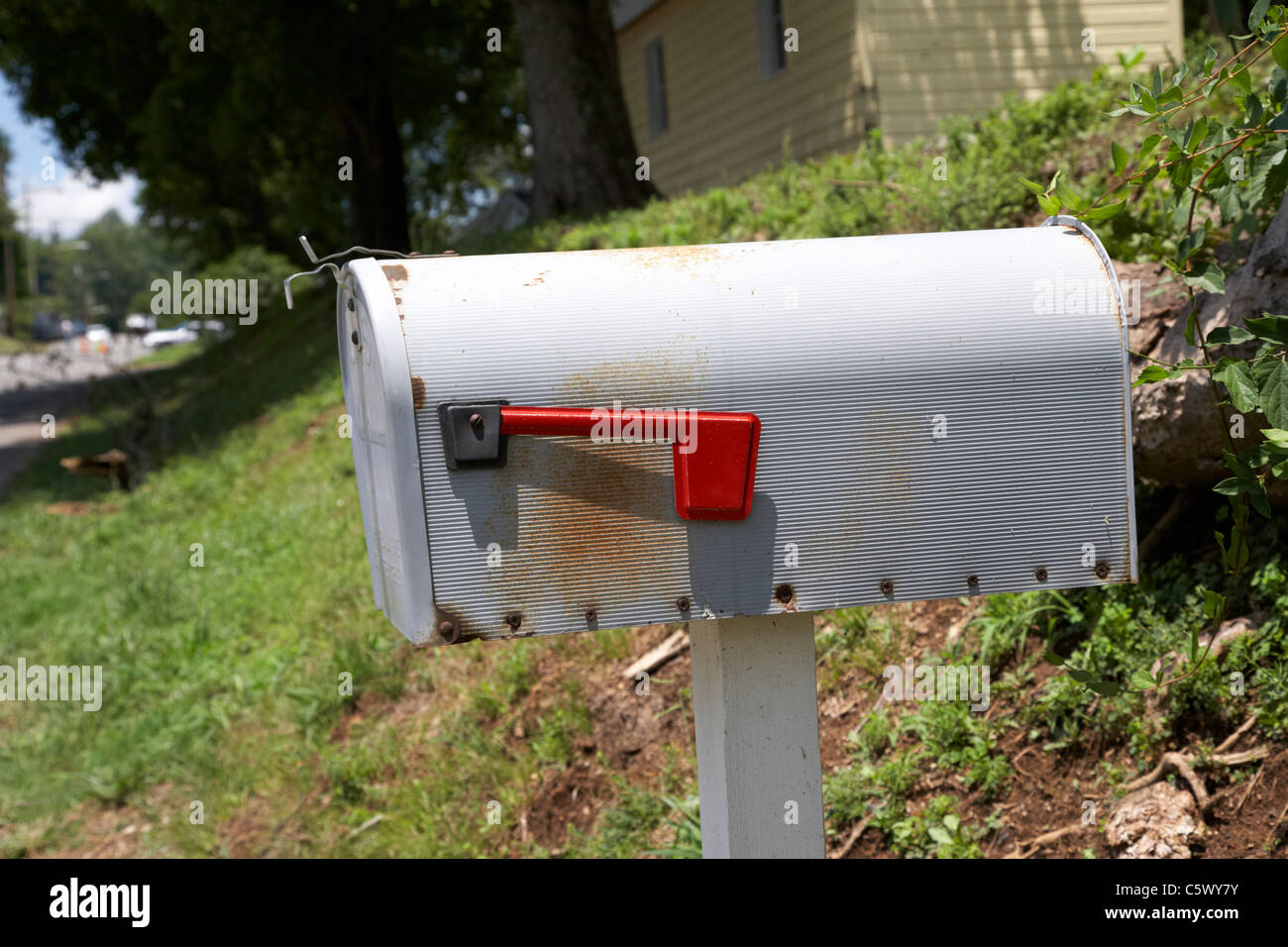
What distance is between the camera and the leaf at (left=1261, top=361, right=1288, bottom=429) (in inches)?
82.7

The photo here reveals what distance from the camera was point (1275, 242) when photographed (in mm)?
2887

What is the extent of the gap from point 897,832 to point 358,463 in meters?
1.81

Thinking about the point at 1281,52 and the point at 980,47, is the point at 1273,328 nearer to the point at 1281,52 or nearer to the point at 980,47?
the point at 1281,52

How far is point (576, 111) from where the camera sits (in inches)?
452

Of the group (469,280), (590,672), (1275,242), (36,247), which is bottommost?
(590,672)

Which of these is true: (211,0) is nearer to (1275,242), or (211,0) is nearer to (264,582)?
(264,582)

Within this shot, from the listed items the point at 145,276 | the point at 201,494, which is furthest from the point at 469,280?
the point at 145,276

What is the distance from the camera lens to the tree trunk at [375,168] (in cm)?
1585

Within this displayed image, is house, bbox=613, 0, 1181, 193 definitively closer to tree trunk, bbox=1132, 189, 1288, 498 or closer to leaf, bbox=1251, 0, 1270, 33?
tree trunk, bbox=1132, 189, 1288, 498

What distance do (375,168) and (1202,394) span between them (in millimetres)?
14604

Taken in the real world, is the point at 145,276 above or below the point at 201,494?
above

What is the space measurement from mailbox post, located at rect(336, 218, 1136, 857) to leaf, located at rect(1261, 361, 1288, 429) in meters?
0.38

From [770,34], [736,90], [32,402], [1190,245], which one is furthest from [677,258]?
[32,402]

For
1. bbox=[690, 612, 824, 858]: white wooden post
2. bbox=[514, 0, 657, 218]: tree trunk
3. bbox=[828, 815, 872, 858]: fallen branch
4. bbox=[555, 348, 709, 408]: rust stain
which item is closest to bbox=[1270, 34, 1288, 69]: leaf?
bbox=[555, 348, 709, 408]: rust stain
